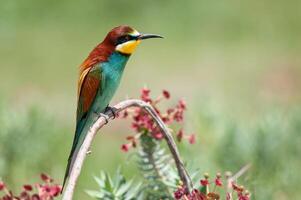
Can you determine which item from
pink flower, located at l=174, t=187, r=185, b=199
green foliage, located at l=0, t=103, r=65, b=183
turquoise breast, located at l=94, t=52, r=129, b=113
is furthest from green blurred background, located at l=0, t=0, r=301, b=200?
pink flower, located at l=174, t=187, r=185, b=199

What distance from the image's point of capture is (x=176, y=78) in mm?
7105

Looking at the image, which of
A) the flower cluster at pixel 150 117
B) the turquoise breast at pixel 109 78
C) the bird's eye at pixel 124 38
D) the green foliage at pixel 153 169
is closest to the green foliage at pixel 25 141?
the turquoise breast at pixel 109 78

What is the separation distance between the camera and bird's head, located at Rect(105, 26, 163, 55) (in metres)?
2.45

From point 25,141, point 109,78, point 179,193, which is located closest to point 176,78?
point 25,141

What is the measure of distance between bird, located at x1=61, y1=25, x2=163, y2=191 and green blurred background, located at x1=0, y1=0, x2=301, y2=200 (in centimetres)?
58

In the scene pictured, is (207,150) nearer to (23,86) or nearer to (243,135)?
(243,135)

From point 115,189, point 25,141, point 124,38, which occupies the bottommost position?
point 25,141

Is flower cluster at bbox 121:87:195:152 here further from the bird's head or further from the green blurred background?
the green blurred background

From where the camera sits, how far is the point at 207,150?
3.55 m

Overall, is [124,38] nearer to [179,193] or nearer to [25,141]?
[179,193]

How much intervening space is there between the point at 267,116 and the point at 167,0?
17.6 feet

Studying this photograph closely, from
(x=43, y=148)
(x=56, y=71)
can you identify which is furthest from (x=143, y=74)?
(x=43, y=148)

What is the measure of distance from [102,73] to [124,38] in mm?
124

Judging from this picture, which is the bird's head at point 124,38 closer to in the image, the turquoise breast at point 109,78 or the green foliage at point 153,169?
the turquoise breast at point 109,78
